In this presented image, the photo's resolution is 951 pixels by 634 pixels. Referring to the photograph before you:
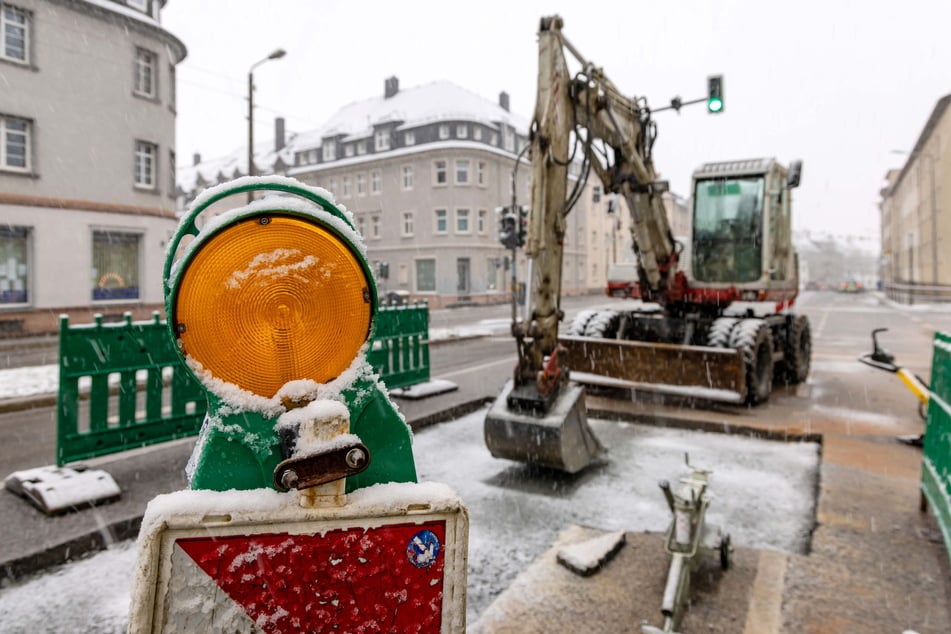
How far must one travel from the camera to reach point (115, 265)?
69.8ft

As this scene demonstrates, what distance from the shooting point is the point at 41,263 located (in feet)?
62.1

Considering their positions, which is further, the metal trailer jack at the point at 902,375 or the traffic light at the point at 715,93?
the traffic light at the point at 715,93

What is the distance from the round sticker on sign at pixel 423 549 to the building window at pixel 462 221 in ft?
134

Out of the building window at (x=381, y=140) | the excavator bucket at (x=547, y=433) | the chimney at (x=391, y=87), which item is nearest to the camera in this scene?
the excavator bucket at (x=547, y=433)

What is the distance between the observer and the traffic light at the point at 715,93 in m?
8.74

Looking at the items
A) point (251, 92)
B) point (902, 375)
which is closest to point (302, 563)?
point (902, 375)

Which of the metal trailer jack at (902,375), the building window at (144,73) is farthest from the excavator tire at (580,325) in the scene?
the building window at (144,73)

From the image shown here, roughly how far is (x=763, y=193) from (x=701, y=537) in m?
7.01

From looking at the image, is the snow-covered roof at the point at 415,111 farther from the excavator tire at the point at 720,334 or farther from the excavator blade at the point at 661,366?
the excavator tire at the point at 720,334

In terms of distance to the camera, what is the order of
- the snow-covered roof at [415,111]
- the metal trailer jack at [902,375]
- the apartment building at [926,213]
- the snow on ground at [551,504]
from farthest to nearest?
the snow-covered roof at [415,111] < the apartment building at [926,213] < the metal trailer jack at [902,375] < the snow on ground at [551,504]

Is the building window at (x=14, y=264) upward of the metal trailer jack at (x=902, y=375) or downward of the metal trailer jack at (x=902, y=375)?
upward

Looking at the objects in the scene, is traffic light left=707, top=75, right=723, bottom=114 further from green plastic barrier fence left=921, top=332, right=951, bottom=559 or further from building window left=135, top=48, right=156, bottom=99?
building window left=135, top=48, right=156, bottom=99

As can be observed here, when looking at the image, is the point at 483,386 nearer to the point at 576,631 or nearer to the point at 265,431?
the point at 576,631

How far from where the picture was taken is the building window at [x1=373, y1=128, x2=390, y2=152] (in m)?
44.1
